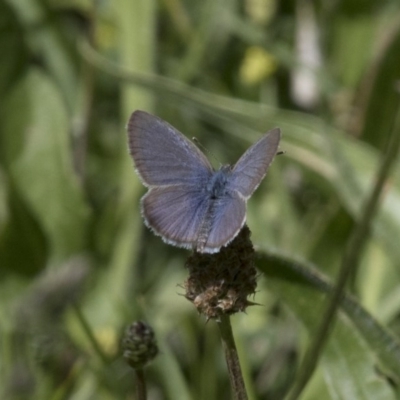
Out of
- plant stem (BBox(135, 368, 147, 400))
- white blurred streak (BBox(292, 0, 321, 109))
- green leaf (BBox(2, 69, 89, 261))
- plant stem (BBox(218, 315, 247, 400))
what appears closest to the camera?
plant stem (BBox(218, 315, 247, 400))

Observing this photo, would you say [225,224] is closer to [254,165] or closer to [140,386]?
[254,165]

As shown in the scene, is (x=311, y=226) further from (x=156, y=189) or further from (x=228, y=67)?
(x=156, y=189)

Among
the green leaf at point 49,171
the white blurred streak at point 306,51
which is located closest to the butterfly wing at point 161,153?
the green leaf at point 49,171

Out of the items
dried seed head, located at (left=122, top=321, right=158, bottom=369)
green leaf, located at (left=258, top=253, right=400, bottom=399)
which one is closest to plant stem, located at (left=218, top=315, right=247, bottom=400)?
dried seed head, located at (left=122, top=321, right=158, bottom=369)

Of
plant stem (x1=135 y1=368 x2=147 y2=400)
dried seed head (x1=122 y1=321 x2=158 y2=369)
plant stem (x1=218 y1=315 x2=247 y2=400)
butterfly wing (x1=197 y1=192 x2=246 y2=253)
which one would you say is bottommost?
plant stem (x1=135 y1=368 x2=147 y2=400)

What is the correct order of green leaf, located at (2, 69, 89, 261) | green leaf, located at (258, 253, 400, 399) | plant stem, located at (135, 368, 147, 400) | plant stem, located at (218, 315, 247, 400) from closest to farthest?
plant stem, located at (218, 315, 247, 400)
plant stem, located at (135, 368, 147, 400)
green leaf, located at (258, 253, 400, 399)
green leaf, located at (2, 69, 89, 261)

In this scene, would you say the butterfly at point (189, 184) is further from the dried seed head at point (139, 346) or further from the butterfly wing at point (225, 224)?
the dried seed head at point (139, 346)

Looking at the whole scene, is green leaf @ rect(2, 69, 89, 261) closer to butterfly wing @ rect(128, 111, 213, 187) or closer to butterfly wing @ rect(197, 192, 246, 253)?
butterfly wing @ rect(128, 111, 213, 187)
